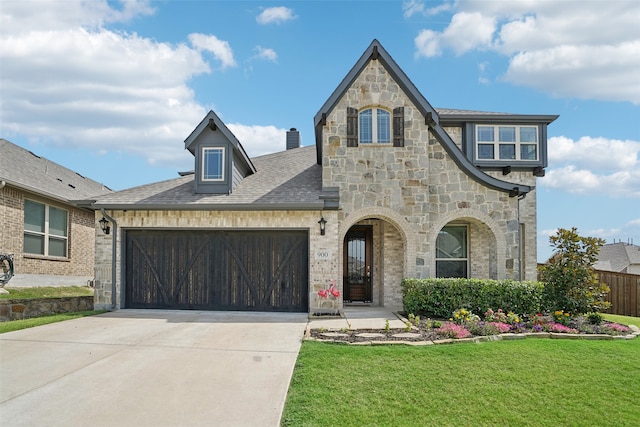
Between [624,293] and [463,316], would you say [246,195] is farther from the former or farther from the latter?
[624,293]

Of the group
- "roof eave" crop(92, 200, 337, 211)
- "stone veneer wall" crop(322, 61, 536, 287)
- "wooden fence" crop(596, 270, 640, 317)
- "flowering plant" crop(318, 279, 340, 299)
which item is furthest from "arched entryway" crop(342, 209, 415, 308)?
"wooden fence" crop(596, 270, 640, 317)

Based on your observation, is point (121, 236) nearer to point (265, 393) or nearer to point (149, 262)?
point (149, 262)

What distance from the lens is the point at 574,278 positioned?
38.0 feet

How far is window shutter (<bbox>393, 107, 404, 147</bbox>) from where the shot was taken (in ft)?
44.1

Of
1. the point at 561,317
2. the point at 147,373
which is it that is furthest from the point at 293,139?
the point at 147,373

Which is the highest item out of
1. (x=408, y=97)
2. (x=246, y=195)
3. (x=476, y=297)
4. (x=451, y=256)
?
(x=408, y=97)

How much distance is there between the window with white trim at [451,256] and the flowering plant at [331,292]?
422cm

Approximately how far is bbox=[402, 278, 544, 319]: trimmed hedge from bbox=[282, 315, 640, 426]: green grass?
3.15m

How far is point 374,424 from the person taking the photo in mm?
5152

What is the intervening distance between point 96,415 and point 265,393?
6.87 feet

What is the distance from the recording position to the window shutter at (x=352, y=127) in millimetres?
13398

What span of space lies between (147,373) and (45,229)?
12.5m

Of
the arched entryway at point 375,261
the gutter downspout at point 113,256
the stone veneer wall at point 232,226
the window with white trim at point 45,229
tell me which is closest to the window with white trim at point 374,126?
the arched entryway at point 375,261

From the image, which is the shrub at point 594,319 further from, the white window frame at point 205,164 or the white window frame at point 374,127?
the white window frame at point 205,164
